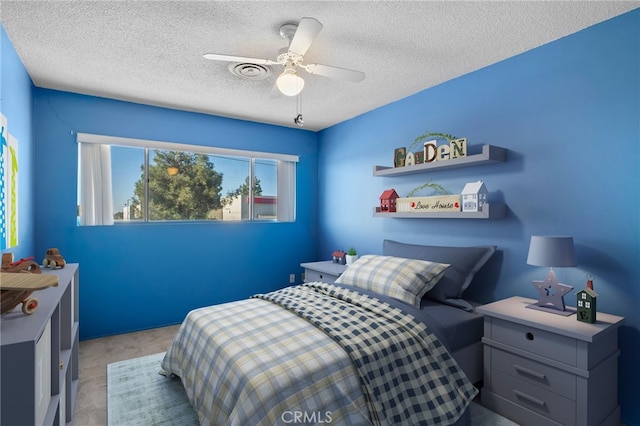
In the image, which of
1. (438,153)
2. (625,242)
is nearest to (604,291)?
(625,242)

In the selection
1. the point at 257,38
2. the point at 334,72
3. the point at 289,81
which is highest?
the point at 257,38

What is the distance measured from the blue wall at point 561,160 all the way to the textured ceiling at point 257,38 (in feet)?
0.56

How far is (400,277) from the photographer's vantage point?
257 centimetres

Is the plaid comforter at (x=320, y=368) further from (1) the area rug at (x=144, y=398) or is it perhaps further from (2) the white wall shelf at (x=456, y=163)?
(2) the white wall shelf at (x=456, y=163)

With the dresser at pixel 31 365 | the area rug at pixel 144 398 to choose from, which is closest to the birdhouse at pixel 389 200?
the area rug at pixel 144 398

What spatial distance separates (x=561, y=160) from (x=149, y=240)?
385 cm

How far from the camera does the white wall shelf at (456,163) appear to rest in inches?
100

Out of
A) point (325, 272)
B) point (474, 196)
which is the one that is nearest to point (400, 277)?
point (474, 196)

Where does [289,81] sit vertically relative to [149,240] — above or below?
above

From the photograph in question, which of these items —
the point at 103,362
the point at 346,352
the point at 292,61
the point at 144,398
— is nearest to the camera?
the point at 346,352

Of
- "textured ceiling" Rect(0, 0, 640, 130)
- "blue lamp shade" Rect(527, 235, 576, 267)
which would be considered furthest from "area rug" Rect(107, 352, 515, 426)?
"textured ceiling" Rect(0, 0, 640, 130)

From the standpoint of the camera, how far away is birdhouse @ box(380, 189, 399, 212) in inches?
136

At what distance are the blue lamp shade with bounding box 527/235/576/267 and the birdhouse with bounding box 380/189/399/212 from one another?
59.4 inches

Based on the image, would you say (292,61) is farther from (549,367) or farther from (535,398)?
(535,398)
